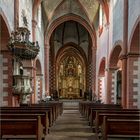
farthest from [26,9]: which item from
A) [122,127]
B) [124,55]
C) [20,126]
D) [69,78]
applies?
[69,78]

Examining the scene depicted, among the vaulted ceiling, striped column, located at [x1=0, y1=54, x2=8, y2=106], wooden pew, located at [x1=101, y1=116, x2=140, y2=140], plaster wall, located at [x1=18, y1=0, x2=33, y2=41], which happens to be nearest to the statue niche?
the vaulted ceiling

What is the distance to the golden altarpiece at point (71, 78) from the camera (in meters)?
42.9

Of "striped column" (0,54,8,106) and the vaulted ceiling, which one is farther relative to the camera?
the vaulted ceiling

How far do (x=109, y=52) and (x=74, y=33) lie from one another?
62.7ft

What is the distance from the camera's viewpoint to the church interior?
27.3 ft

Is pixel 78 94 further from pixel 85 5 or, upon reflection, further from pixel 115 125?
pixel 115 125

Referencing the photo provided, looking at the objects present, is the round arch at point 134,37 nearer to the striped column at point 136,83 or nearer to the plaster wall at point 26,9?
the striped column at point 136,83

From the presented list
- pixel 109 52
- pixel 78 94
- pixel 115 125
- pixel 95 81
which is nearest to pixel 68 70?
pixel 78 94

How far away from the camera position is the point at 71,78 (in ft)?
143

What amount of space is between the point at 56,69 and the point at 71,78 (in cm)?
352

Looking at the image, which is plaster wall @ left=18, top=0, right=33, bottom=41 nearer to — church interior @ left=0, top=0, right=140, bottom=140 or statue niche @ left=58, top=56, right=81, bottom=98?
church interior @ left=0, top=0, right=140, bottom=140

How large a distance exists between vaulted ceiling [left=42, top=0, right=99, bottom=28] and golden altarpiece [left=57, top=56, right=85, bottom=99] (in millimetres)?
15305

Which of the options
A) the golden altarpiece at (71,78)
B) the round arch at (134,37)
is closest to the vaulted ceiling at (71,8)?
the round arch at (134,37)

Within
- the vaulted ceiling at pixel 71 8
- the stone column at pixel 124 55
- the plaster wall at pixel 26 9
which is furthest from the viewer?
the vaulted ceiling at pixel 71 8
